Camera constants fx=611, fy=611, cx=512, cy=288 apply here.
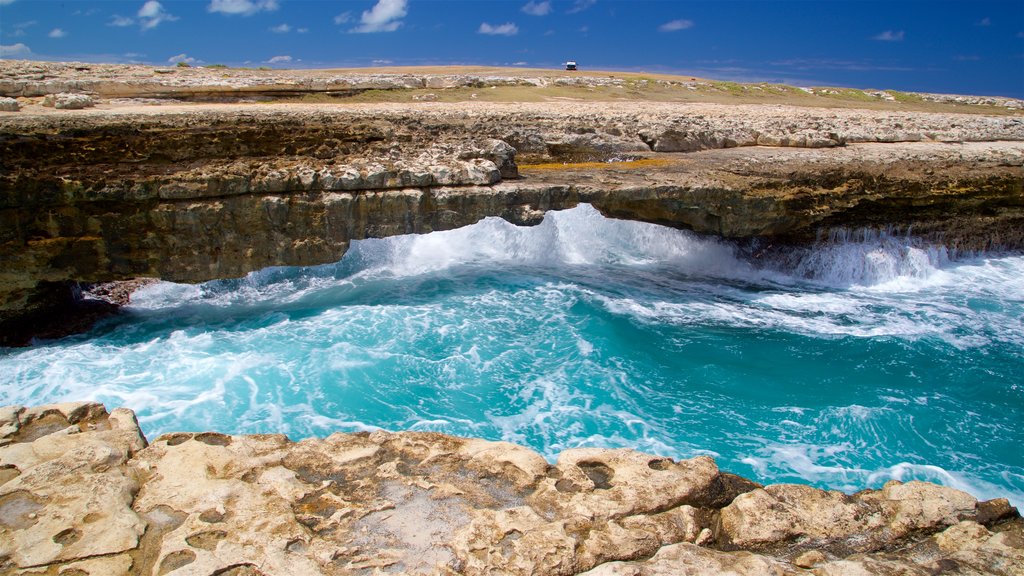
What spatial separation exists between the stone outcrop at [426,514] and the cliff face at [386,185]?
22.1 ft

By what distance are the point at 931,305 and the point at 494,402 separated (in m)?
9.88

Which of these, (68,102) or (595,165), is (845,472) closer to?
(595,165)

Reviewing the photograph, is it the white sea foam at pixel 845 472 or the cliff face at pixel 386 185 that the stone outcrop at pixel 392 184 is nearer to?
the cliff face at pixel 386 185

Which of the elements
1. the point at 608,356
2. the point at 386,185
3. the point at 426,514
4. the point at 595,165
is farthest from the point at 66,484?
the point at 595,165

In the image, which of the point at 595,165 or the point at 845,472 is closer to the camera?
the point at 845,472

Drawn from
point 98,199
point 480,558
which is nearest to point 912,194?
point 480,558

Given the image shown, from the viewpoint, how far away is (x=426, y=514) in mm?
3830

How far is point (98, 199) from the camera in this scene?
1020 cm

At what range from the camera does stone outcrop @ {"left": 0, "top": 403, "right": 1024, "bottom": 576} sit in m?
3.40

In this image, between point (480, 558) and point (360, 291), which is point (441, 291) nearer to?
point (360, 291)

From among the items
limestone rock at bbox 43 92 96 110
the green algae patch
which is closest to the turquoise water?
the green algae patch

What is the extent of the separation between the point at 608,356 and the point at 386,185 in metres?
5.11

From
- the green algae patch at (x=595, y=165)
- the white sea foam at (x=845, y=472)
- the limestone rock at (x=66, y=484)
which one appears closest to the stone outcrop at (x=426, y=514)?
the limestone rock at (x=66, y=484)

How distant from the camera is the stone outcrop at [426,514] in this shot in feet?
11.1
